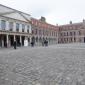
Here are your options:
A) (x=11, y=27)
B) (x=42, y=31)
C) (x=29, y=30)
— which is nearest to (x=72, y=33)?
(x=42, y=31)

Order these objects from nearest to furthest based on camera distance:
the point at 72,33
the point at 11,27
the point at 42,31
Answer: the point at 11,27 < the point at 42,31 < the point at 72,33

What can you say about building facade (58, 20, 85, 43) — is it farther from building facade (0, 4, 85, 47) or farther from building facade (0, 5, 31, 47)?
building facade (0, 5, 31, 47)

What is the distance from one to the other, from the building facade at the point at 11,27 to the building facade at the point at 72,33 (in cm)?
3351

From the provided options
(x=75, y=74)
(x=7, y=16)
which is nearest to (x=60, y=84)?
(x=75, y=74)

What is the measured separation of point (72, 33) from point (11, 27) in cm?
4126

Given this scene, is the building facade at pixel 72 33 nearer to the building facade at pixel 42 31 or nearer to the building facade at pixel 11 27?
the building facade at pixel 42 31

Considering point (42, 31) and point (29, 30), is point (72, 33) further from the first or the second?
point (29, 30)

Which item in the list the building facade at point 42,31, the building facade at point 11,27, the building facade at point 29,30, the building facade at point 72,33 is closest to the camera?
the building facade at point 11,27

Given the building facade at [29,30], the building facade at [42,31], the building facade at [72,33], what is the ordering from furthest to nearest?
→ 1. the building facade at [72,33]
2. the building facade at [42,31]
3. the building facade at [29,30]

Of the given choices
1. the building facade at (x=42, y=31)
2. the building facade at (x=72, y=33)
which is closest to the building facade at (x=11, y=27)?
the building facade at (x=42, y=31)

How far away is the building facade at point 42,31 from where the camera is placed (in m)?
48.4

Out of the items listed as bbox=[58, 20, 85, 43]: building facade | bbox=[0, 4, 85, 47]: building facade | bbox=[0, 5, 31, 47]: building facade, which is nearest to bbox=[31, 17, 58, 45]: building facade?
bbox=[0, 4, 85, 47]: building facade

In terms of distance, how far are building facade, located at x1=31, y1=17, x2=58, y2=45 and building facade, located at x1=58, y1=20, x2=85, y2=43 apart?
7728 millimetres

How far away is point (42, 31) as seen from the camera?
53.3m
